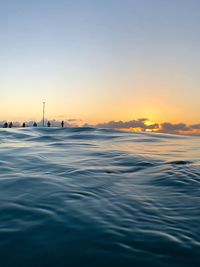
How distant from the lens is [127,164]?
28.9 ft

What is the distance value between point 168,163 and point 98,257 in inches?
244

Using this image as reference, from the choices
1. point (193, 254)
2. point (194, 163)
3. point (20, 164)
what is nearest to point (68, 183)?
point (20, 164)

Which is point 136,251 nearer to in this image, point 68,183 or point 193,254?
point 193,254

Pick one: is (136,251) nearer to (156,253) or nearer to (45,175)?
(156,253)

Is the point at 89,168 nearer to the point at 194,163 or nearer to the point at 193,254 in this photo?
the point at 194,163

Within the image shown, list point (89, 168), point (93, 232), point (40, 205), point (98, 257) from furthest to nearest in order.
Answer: point (89, 168) < point (40, 205) < point (93, 232) < point (98, 257)

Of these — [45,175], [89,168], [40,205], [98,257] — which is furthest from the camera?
[89,168]

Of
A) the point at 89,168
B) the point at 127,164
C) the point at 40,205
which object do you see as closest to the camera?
the point at 40,205

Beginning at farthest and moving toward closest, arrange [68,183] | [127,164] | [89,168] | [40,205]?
[127,164]
[89,168]
[68,183]
[40,205]

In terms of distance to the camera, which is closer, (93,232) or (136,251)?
(136,251)

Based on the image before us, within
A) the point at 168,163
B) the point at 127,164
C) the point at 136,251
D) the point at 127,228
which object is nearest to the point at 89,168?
the point at 127,164

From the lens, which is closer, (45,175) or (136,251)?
(136,251)

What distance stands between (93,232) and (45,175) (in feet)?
11.4

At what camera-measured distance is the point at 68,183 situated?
20.3 ft
